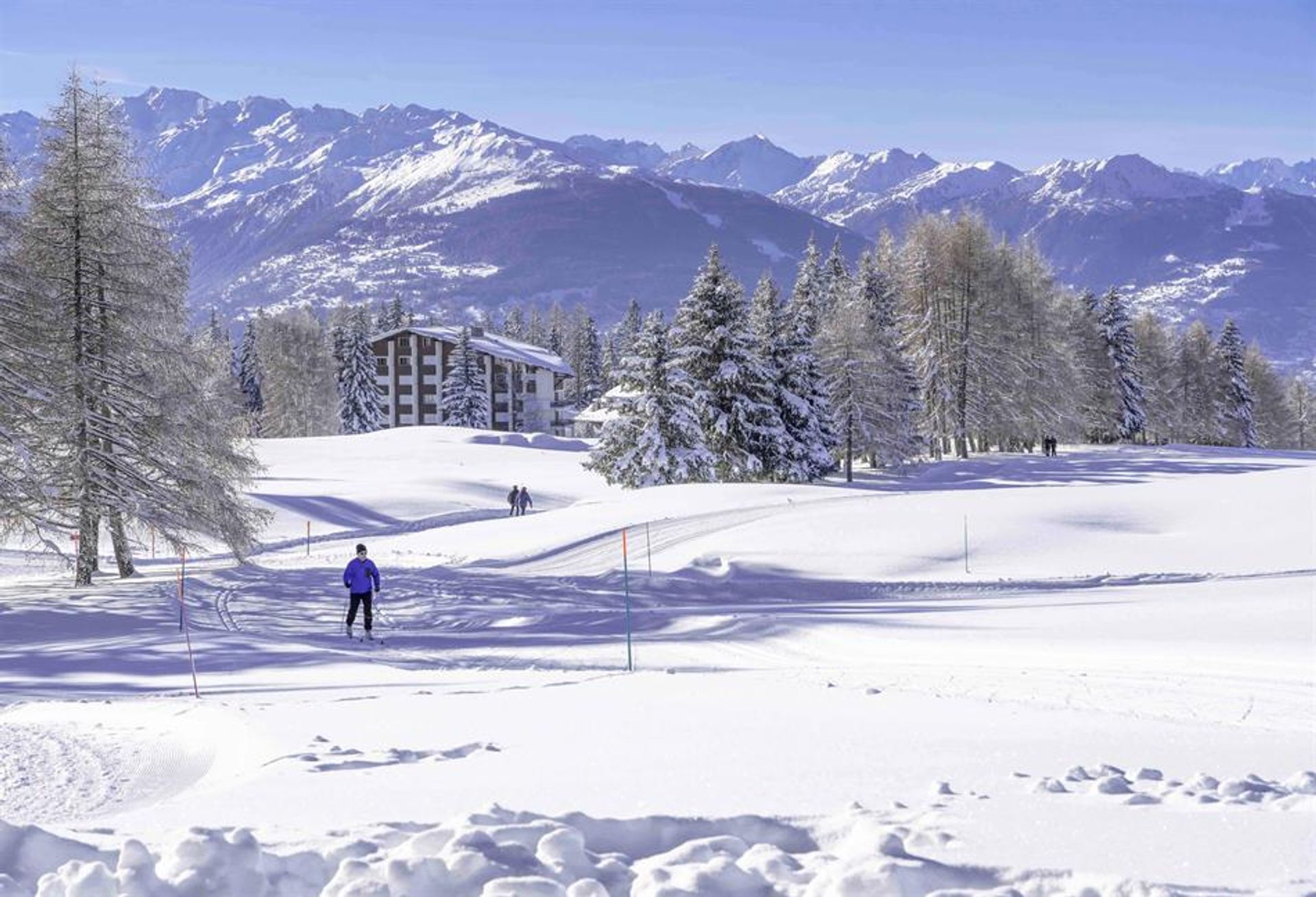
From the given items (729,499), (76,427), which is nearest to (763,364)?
(729,499)

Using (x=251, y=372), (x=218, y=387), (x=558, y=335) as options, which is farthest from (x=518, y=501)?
(x=558, y=335)

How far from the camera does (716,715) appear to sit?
30.5 ft

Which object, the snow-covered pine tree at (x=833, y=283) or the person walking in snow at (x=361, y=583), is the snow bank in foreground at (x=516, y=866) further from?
the snow-covered pine tree at (x=833, y=283)

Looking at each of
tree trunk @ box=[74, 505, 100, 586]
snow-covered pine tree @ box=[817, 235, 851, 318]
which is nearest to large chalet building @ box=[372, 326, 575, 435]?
snow-covered pine tree @ box=[817, 235, 851, 318]

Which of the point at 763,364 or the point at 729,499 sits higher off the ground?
the point at 763,364

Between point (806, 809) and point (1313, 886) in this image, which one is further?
point (806, 809)

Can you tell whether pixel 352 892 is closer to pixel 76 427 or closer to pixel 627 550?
pixel 76 427

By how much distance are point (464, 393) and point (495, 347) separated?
1797 centimetres

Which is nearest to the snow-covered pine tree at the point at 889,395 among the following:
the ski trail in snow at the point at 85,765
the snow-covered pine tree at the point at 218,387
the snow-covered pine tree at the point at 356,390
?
the snow-covered pine tree at the point at 218,387

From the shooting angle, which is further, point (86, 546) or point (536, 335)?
point (536, 335)

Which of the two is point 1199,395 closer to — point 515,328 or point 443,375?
point 443,375

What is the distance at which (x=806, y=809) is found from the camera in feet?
20.0

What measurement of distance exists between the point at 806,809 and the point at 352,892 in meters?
2.43

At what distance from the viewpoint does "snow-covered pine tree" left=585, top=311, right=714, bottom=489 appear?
151ft
